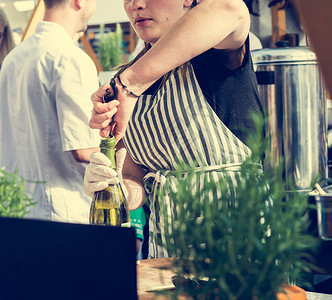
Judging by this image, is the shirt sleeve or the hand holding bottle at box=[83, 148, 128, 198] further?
the shirt sleeve

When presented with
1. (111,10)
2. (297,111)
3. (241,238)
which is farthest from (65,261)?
(111,10)

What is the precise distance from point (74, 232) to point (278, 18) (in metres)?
3.63

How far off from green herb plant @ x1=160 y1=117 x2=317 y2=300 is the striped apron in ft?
2.13

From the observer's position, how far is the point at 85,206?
1865mm

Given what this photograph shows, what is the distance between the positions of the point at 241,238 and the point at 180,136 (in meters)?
0.75

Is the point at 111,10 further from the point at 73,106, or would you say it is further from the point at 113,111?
the point at 113,111

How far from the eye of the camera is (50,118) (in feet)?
6.04

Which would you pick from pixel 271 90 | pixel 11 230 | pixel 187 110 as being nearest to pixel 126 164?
pixel 187 110

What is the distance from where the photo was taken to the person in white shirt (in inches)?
70.4

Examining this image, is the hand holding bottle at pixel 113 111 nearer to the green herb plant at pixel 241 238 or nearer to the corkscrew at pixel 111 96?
the corkscrew at pixel 111 96

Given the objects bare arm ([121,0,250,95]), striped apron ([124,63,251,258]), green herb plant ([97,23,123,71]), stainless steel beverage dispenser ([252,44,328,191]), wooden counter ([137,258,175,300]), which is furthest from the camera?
green herb plant ([97,23,123,71])

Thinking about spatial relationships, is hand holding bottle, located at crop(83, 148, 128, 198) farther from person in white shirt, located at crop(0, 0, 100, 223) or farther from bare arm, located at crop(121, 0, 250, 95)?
person in white shirt, located at crop(0, 0, 100, 223)

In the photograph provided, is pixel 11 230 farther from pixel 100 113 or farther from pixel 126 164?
pixel 126 164

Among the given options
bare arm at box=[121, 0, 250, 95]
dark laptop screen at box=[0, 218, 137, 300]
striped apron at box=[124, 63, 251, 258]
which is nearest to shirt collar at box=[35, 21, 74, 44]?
striped apron at box=[124, 63, 251, 258]
